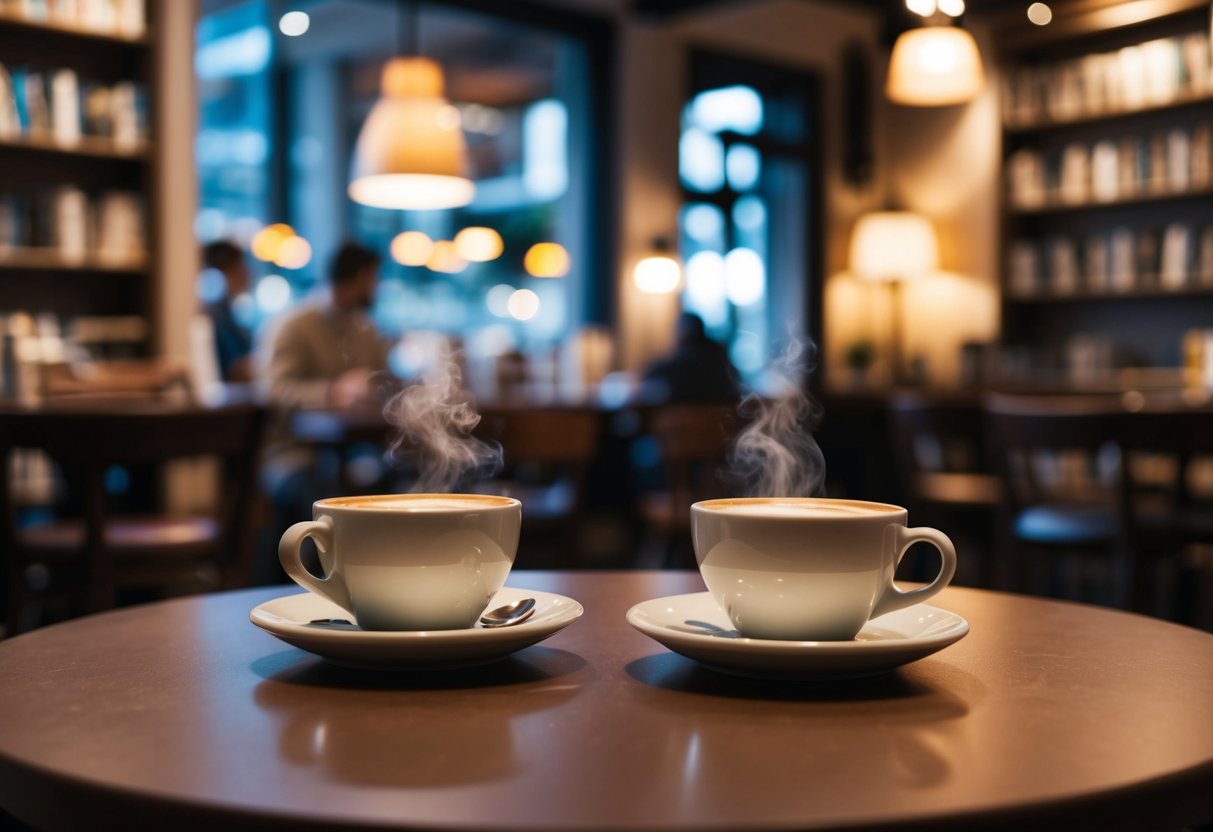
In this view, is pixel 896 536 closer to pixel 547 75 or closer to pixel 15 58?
pixel 15 58

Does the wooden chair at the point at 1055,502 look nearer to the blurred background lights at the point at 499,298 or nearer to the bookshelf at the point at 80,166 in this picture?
the bookshelf at the point at 80,166

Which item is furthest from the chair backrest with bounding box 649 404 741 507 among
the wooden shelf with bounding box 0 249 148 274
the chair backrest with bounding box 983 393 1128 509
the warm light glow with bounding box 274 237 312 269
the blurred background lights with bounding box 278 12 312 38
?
the blurred background lights with bounding box 278 12 312 38

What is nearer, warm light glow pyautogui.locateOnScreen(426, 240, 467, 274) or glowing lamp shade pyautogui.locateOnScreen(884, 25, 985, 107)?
glowing lamp shade pyautogui.locateOnScreen(884, 25, 985, 107)

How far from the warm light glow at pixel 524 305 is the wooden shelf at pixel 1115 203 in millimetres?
3777

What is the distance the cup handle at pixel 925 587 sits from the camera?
0.67m

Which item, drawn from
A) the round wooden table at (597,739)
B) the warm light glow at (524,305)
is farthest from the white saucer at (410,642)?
the warm light glow at (524,305)

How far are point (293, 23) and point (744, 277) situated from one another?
3.89m

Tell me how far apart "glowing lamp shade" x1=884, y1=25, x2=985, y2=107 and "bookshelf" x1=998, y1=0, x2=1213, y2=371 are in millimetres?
2874

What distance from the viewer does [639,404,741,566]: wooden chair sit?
3.43m

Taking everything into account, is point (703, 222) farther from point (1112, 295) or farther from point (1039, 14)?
point (1112, 295)

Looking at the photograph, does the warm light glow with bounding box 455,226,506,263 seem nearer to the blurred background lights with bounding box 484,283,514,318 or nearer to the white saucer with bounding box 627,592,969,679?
the blurred background lights with bounding box 484,283,514,318

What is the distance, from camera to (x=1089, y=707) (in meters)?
0.59

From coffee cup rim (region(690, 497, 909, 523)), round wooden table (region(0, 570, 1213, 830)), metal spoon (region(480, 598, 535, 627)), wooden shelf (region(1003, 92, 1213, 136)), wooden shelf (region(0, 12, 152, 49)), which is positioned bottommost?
round wooden table (region(0, 570, 1213, 830))

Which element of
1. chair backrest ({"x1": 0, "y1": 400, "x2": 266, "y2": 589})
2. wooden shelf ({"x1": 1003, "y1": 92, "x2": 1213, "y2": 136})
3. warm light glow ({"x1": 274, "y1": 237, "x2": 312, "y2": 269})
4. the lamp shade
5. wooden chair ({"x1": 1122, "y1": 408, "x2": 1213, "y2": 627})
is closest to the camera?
chair backrest ({"x1": 0, "y1": 400, "x2": 266, "y2": 589})
